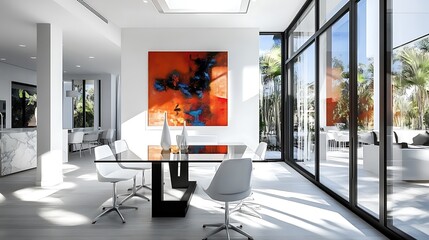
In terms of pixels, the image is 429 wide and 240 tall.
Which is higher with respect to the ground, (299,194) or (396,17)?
(396,17)

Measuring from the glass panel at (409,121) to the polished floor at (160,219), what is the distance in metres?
0.52

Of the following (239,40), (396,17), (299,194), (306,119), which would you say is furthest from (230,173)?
(239,40)

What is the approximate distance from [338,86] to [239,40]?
3.22m

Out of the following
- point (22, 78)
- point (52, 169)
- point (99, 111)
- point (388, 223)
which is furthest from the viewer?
point (99, 111)

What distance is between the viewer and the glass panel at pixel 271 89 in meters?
7.86

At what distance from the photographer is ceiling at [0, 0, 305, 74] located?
17.4 ft

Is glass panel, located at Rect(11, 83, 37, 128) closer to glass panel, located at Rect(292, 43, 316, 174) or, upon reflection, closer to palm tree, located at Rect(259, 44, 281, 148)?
palm tree, located at Rect(259, 44, 281, 148)

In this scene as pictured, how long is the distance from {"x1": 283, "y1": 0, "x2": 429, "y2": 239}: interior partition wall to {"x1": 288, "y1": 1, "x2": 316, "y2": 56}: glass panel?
0.12ft

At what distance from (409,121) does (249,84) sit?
4.60 metres

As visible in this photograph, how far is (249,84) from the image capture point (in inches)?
286

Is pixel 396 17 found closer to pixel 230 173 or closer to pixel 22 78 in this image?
pixel 230 173

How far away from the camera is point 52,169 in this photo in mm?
5621

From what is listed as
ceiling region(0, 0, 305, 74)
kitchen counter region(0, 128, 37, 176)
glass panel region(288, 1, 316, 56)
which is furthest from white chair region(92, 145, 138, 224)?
glass panel region(288, 1, 316, 56)

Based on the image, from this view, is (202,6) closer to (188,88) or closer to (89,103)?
(188,88)
